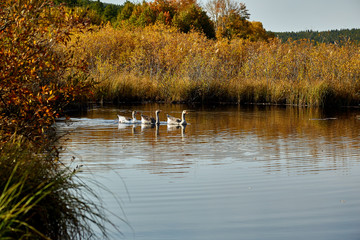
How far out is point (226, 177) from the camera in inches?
397

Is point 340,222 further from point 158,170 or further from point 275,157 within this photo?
point 275,157

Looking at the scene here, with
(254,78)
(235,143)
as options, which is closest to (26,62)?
(235,143)

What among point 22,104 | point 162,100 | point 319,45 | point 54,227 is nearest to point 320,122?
point 319,45

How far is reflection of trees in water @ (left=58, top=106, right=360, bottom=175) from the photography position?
1172 centimetres

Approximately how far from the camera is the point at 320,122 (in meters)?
20.6

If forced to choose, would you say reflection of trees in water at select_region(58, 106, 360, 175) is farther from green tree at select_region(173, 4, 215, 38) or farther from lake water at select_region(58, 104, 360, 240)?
green tree at select_region(173, 4, 215, 38)

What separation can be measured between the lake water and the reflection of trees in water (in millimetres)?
23

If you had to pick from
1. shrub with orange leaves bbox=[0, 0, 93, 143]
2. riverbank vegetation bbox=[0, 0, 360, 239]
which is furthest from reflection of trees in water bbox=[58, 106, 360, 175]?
shrub with orange leaves bbox=[0, 0, 93, 143]

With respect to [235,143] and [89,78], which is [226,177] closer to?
[235,143]

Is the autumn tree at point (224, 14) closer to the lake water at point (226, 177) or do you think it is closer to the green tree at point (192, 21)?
the green tree at point (192, 21)

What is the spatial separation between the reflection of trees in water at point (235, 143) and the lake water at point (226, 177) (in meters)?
0.02

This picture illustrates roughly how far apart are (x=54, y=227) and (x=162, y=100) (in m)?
26.4

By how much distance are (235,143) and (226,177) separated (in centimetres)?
481

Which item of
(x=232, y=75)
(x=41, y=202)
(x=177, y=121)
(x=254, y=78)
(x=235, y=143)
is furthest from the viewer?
(x=232, y=75)
